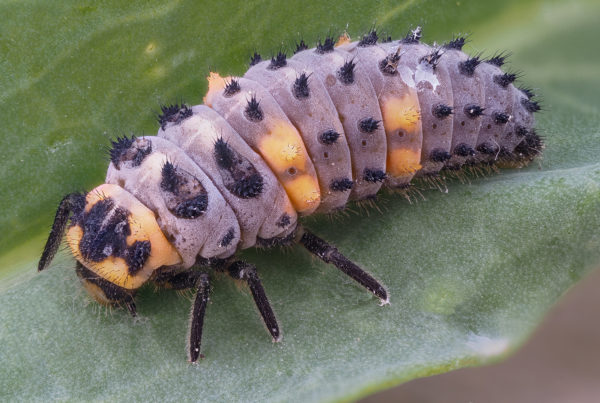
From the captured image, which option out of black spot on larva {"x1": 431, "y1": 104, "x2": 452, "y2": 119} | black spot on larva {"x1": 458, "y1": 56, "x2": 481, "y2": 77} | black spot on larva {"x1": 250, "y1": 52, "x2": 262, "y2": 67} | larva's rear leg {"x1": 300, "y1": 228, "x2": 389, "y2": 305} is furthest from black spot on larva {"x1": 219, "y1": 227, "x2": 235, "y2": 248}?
black spot on larva {"x1": 458, "y1": 56, "x2": 481, "y2": 77}

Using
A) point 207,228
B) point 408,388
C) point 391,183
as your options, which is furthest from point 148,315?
point 408,388

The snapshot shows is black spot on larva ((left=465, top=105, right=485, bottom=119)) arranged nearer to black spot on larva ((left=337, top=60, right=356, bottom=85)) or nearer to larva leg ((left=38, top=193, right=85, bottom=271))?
black spot on larva ((left=337, top=60, right=356, bottom=85))

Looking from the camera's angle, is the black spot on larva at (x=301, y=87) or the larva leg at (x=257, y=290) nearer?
the larva leg at (x=257, y=290)

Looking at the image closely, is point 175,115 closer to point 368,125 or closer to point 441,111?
point 368,125

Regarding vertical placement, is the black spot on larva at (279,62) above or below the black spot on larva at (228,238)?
above

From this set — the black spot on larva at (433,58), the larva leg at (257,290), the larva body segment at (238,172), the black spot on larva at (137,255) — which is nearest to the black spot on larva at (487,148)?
the black spot on larva at (433,58)

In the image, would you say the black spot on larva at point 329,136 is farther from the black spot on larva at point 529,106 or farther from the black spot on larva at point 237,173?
the black spot on larva at point 529,106
